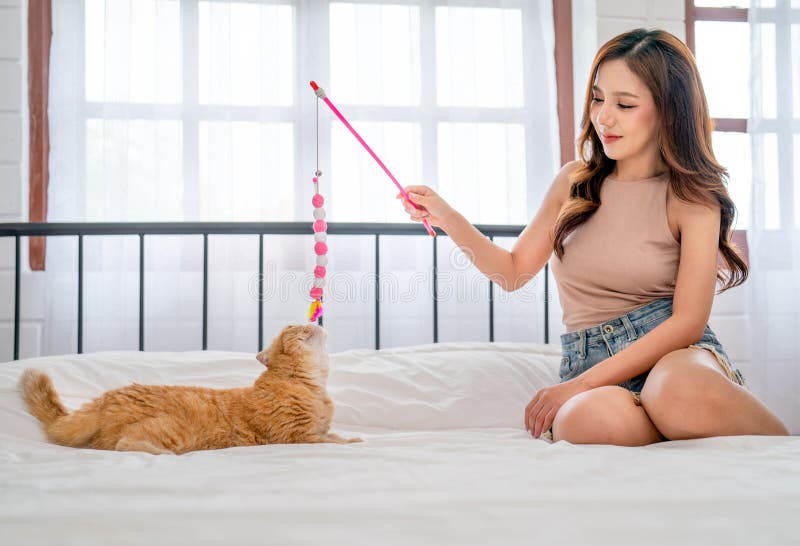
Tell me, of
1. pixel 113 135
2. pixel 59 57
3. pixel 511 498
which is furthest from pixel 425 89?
pixel 511 498

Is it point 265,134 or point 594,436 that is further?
point 265,134

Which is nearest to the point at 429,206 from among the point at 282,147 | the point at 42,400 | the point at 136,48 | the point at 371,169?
the point at 42,400

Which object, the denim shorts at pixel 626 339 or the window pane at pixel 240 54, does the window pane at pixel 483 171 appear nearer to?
the window pane at pixel 240 54

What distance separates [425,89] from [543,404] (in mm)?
1670

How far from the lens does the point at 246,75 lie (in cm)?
245

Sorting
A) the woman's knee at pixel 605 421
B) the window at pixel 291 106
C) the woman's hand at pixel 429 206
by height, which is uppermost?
the window at pixel 291 106

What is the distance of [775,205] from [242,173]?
2037 millimetres

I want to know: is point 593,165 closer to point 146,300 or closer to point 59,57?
point 146,300

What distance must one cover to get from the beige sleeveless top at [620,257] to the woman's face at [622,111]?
0.09 meters

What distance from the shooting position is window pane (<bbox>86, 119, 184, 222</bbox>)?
236cm

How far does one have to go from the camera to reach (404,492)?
0.65 metres

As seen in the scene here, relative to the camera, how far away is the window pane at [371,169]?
2465mm

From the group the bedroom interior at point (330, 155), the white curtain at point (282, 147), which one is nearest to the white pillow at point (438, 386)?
the bedroom interior at point (330, 155)

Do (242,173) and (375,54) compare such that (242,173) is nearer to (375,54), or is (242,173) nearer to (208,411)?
(375,54)
